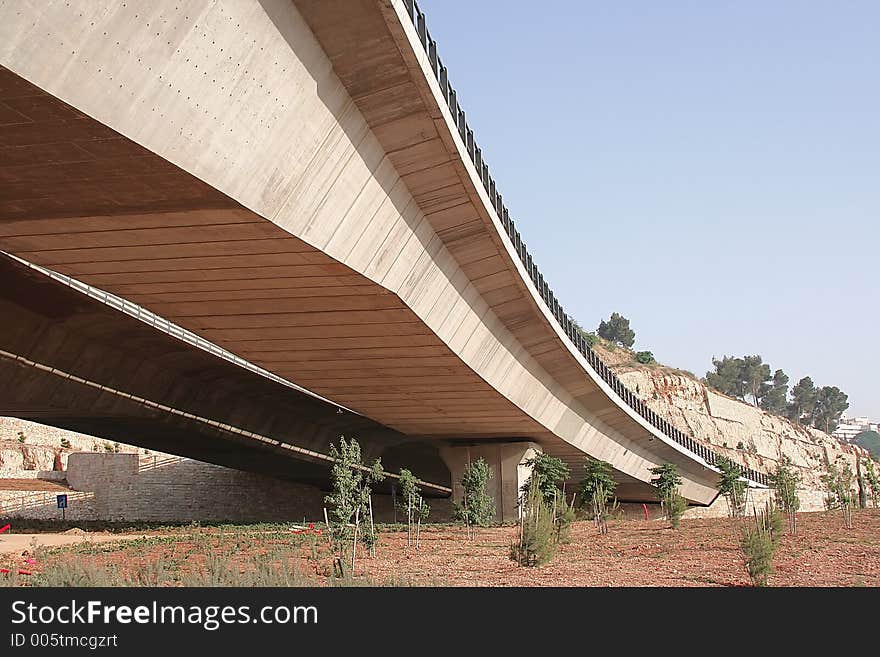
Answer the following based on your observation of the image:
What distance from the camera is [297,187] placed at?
14.9 metres

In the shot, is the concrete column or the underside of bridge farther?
the concrete column

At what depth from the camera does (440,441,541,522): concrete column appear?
37469 millimetres

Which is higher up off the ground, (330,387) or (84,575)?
(330,387)

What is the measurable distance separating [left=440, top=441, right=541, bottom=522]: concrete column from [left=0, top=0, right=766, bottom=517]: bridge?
884 cm

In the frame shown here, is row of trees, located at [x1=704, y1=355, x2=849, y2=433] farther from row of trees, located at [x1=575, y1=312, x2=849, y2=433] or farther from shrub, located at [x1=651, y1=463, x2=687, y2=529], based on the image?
shrub, located at [x1=651, y1=463, x2=687, y2=529]

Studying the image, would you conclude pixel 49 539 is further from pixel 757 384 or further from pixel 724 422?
pixel 757 384

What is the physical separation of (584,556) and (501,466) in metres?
18.4

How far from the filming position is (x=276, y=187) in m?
14.3

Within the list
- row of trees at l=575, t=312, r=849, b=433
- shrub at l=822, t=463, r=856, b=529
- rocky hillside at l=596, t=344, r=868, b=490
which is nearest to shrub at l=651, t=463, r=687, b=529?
shrub at l=822, t=463, r=856, b=529

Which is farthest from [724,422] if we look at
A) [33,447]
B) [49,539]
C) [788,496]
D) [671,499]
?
[49,539]

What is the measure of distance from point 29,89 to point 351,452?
9.55m

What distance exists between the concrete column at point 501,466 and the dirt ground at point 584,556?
30.5 ft

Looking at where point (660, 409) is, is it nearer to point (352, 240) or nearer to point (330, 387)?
point (330, 387)

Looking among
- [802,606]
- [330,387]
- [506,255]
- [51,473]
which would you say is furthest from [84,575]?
[51,473]
